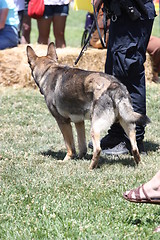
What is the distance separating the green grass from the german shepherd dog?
0.96 ft

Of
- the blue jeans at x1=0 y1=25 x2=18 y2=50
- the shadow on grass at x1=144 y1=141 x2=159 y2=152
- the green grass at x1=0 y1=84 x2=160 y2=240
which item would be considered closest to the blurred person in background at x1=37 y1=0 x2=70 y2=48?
the blue jeans at x1=0 y1=25 x2=18 y2=50

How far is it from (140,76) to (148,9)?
698 mm

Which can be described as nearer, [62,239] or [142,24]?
[62,239]

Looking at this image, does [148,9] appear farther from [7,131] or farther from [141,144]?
[7,131]

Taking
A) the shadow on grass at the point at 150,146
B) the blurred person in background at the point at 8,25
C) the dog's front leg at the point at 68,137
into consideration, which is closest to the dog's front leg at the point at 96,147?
the dog's front leg at the point at 68,137

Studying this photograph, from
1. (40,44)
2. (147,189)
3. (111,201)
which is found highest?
(147,189)

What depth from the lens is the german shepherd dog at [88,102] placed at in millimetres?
4965

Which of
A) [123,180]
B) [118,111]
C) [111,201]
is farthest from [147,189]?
[118,111]

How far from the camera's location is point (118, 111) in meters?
5.03

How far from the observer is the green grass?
3.58 meters

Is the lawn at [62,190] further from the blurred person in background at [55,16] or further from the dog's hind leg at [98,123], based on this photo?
the blurred person in background at [55,16]

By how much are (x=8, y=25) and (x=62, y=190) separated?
18.4 feet

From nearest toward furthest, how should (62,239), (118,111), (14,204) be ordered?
1. (62,239)
2. (14,204)
3. (118,111)

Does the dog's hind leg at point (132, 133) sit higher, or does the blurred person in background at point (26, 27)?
the dog's hind leg at point (132, 133)
